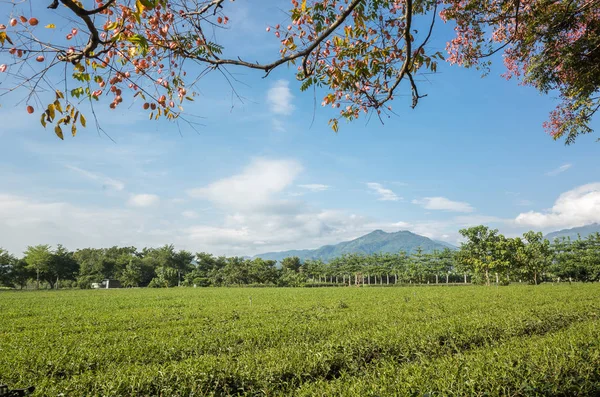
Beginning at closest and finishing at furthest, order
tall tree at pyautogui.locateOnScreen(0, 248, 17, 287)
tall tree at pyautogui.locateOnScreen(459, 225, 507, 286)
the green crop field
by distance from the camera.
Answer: the green crop field
tall tree at pyautogui.locateOnScreen(459, 225, 507, 286)
tall tree at pyautogui.locateOnScreen(0, 248, 17, 287)

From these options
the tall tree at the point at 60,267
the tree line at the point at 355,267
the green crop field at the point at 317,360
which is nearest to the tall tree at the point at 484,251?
the tree line at the point at 355,267

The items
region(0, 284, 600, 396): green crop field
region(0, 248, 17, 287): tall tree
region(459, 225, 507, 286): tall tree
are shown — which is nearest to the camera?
region(0, 284, 600, 396): green crop field

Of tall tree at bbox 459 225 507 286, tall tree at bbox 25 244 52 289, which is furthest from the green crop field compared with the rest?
tall tree at bbox 25 244 52 289

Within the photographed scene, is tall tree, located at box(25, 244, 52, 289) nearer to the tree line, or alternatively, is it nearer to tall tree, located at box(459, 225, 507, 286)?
the tree line

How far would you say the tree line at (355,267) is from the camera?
42500 mm

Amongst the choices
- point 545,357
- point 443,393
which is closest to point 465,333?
point 545,357

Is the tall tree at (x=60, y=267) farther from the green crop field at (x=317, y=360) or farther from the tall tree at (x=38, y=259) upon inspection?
the green crop field at (x=317, y=360)

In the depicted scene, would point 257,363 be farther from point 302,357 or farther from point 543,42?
point 543,42

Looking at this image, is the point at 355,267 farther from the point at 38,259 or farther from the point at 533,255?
the point at 38,259

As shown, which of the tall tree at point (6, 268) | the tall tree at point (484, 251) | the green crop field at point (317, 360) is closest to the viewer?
the green crop field at point (317, 360)

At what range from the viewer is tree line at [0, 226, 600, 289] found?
42500 millimetres

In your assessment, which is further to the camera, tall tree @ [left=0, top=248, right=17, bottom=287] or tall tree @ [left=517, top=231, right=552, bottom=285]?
tall tree @ [left=0, top=248, right=17, bottom=287]

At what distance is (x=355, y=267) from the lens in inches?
2692

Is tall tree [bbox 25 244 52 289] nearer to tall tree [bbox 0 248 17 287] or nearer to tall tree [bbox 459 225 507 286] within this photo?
tall tree [bbox 0 248 17 287]
